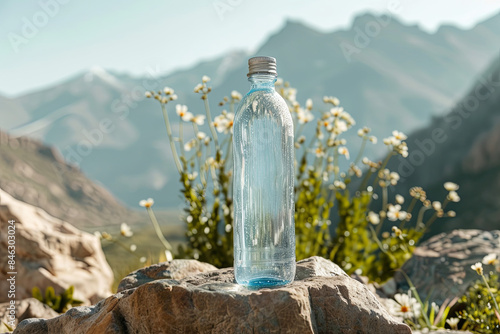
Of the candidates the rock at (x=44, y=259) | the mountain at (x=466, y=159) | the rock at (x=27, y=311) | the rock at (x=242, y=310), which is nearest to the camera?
the rock at (x=242, y=310)

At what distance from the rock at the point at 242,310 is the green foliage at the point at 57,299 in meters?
1.92

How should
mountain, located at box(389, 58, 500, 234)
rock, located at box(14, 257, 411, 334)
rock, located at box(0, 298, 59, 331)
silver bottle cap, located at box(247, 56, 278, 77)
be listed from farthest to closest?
1. mountain, located at box(389, 58, 500, 234)
2. rock, located at box(0, 298, 59, 331)
3. silver bottle cap, located at box(247, 56, 278, 77)
4. rock, located at box(14, 257, 411, 334)

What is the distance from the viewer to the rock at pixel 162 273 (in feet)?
8.33

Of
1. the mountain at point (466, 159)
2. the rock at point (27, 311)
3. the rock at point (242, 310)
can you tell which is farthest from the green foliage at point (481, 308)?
the mountain at point (466, 159)

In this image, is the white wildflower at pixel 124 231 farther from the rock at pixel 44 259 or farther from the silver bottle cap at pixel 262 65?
the silver bottle cap at pixel 262 65

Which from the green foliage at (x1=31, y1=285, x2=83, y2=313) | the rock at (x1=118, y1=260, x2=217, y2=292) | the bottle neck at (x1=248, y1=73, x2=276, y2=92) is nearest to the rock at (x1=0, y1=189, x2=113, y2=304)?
the green foliage at (x1=31, y1=285, x2=83, y2=313)

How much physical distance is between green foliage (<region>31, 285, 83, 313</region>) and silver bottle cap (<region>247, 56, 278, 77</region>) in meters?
2.71

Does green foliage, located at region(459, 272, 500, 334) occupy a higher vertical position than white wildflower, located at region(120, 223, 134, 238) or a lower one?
lower

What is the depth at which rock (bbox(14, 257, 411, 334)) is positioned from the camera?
1.84 metres

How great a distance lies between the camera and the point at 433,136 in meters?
13.5

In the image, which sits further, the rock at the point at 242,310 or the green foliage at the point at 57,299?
the green foliage at the point at 57,299

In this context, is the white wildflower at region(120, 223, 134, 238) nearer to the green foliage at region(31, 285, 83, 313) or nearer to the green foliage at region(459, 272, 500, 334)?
the green foliage at region(31, 285, 83, 313)

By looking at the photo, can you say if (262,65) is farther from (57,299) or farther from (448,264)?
(57,299)

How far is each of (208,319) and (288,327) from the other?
30cm
